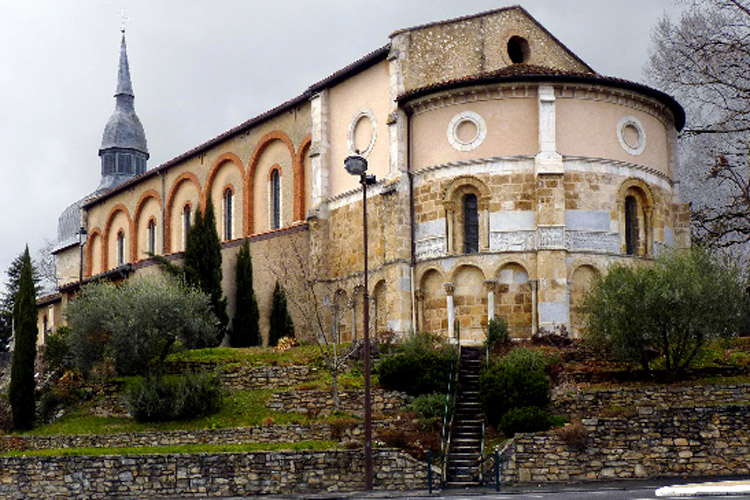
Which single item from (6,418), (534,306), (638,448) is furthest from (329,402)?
(6,418)

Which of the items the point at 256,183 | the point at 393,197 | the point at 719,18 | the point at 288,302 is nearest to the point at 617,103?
the point at 719,18

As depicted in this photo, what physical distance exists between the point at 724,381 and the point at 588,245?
791 centimetres

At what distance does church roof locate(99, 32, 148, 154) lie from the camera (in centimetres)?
7931

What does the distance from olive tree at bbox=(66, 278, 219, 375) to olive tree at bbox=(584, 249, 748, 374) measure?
13.8 m

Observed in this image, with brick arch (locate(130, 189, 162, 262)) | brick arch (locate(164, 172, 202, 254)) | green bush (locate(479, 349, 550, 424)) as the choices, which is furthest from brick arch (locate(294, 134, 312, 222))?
green bush (locate(479, 349, 550, 424))

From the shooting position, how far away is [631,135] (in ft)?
120

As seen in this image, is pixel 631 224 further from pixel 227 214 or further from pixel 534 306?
pixel 227 214

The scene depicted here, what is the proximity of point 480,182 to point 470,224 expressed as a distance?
1589mm

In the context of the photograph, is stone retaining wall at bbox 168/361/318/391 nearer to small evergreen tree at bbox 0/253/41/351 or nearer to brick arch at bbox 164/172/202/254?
brick arch at bbox 164/172/202/254

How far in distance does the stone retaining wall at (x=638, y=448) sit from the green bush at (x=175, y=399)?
10132 millimetres

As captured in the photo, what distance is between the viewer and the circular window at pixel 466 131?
35500 millimetres

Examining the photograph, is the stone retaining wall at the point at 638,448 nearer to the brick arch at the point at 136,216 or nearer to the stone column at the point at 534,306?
the stone column at the point at 534,306

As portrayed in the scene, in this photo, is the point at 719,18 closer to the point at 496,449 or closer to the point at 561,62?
the point at 561,62

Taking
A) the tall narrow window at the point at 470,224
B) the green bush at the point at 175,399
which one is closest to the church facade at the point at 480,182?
the tall narrow window at the point at 470,224
